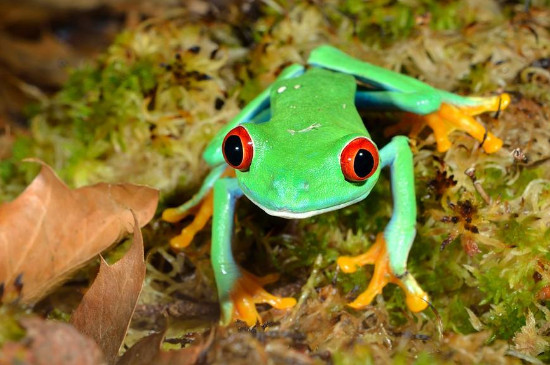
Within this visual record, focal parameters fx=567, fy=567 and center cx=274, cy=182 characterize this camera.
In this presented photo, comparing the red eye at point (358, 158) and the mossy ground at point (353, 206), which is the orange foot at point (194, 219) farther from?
the red eye at point (358, 158)

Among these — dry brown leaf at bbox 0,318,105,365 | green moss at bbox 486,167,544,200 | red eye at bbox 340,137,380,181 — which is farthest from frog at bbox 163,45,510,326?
dry brown leaf at bbox 0,318,105,365

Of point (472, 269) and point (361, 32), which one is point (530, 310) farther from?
point (361, 32)

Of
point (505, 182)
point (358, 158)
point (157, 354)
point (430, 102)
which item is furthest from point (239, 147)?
point (505, 182)

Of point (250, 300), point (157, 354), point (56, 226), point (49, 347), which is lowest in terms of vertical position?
point (250, 300)

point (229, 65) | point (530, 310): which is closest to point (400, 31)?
point (229, 65)

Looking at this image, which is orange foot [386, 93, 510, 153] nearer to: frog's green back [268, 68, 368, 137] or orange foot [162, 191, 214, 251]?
frog's green back [268, 68, 368, 137]

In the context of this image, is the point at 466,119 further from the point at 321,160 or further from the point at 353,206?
the point at 321,160
